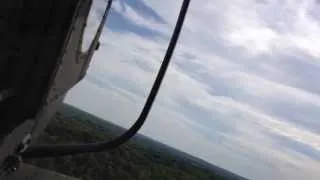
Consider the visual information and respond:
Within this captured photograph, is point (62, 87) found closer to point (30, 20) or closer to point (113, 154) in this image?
point (30, 20)

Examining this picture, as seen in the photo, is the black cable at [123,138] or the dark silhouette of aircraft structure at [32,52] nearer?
the dark silhouette of aircraft structure at [32,52]

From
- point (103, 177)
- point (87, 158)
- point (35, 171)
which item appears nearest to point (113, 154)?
point (87, 158)

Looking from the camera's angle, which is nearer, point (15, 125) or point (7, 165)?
point (15, 125)

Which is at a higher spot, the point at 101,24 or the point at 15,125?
the point at 101,24

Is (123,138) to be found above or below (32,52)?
below

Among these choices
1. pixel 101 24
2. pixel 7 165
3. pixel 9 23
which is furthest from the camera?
pixel 101 24

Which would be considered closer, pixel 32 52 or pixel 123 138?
pixel 32 52

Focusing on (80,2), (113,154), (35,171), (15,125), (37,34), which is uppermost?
(80,2)

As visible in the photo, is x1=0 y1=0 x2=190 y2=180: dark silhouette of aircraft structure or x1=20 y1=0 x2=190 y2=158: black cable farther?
x1=20 y1=0 x2=190 y2=158: black cable
